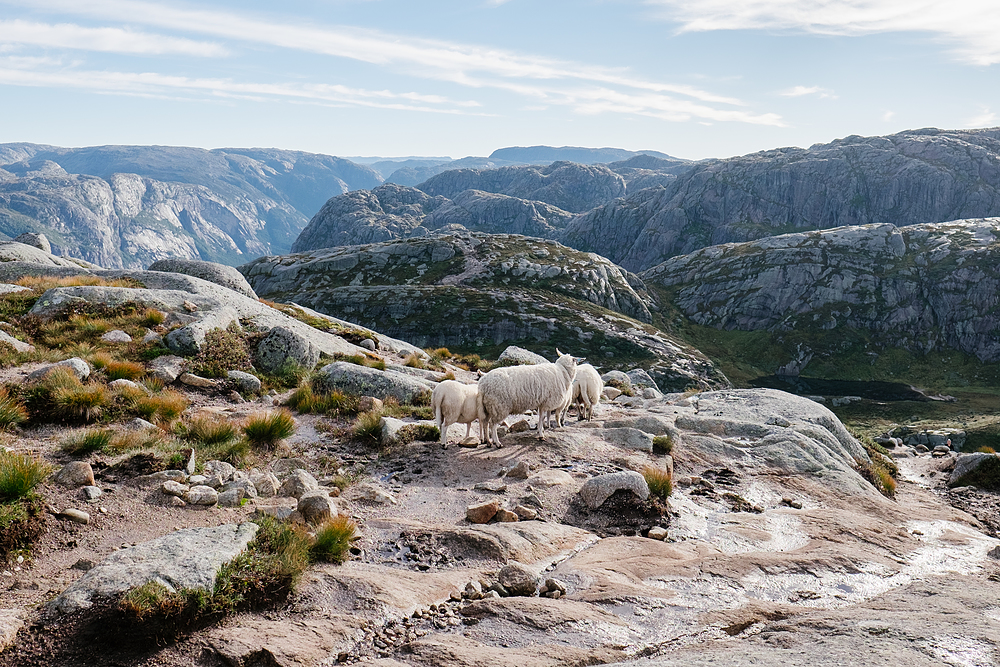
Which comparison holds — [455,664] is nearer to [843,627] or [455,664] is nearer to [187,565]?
[187,565]

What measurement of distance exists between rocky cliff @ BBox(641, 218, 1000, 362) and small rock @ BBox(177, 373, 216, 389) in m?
155

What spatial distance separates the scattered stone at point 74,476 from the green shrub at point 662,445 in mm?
14535

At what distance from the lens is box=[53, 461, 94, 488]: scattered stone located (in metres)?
9.88

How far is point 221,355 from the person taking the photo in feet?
69.9

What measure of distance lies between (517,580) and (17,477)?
794 cm

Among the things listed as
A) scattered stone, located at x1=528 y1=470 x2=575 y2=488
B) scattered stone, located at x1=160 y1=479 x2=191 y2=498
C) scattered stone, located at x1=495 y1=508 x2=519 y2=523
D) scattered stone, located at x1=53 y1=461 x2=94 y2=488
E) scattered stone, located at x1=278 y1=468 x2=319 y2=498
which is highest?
scattered stone, located at x1=53 y1=461 x2=94 y2=488

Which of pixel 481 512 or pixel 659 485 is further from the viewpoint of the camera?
pixel 659 485

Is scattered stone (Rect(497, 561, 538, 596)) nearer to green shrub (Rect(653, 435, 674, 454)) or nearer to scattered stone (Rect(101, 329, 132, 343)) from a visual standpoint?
green shrub (Rect(653, 435, 674, 454))

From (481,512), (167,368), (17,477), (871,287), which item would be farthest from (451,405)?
(871,287)

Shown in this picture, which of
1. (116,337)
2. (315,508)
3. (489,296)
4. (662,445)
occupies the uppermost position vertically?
(116,337)

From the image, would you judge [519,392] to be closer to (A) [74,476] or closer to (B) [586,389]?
(B) [586,389]

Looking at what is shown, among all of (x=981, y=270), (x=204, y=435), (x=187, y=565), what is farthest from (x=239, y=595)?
(x=981, y=270)

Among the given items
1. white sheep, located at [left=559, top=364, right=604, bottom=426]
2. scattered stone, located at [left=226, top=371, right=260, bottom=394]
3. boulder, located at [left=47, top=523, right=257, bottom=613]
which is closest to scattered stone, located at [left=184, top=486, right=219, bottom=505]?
boulder, located at [left=47, top=523, right=257, bottom=613]

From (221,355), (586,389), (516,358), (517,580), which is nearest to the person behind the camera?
(517,580)
